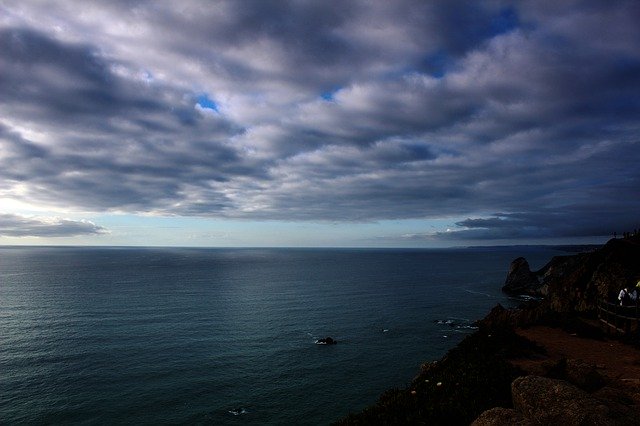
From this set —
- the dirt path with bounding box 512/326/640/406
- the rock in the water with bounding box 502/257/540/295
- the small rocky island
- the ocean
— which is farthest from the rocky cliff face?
the rock in the water with bounding box 502/257/540/295

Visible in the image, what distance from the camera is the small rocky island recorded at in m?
12.5

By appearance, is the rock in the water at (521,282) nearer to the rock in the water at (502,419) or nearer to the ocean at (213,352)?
the ocean at (213,352)

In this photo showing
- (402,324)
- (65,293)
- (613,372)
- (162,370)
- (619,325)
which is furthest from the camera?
(65,293)

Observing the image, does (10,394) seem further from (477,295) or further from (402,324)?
(477,295)

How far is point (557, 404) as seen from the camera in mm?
12312

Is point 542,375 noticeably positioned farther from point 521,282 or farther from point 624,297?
point 521,282

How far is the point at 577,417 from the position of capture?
11602mm

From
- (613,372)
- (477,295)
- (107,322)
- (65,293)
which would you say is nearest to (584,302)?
(613,372)

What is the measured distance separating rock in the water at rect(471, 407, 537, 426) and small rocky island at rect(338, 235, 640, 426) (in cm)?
4

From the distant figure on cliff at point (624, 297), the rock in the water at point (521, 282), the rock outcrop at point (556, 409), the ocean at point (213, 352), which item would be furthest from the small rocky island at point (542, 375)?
the rock in the water at point (521, 282)

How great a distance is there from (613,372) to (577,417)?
44.8 feet

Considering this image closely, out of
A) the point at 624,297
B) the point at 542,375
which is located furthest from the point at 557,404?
the point at 624,297

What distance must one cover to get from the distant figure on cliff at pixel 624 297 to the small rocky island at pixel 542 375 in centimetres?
296

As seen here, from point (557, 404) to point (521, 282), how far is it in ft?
379
